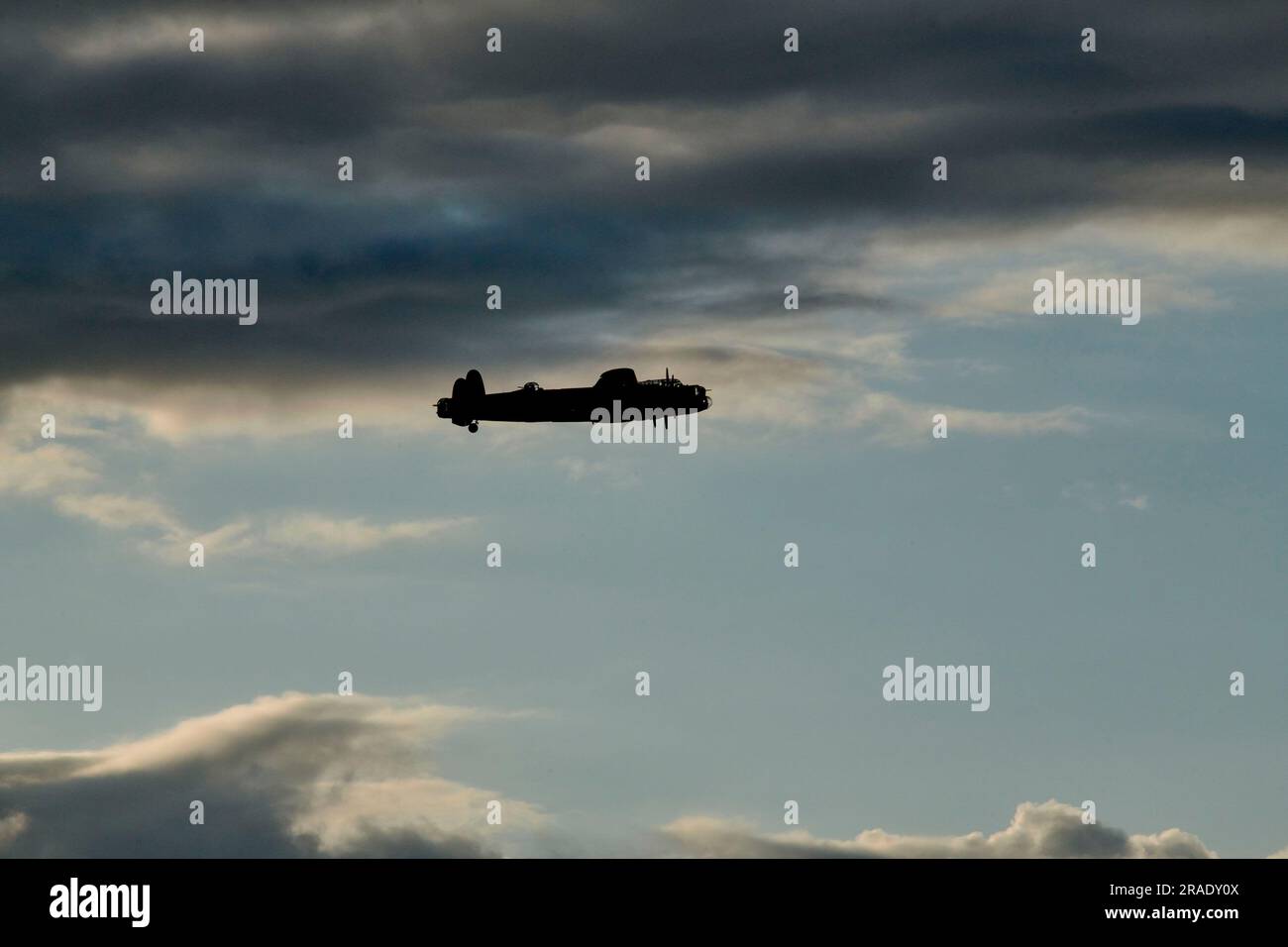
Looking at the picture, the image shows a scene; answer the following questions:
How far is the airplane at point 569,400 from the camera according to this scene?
18250 centimetres

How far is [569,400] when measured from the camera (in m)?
187

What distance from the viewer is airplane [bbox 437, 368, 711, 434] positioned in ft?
599
